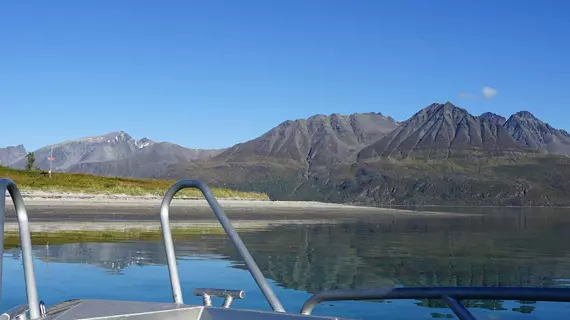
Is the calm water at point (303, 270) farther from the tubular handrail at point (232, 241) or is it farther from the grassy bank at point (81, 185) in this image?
the grassy bank at point (81, 185)

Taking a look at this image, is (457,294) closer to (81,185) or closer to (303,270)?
(303,270)

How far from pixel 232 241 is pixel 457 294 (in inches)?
65.9

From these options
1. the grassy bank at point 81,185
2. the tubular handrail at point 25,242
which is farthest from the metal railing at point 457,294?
the grassy bank at point 81,185

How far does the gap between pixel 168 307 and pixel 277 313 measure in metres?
0.76

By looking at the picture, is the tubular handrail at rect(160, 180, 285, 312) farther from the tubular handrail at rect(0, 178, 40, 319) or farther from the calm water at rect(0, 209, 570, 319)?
the calm water at rect(0, 209, 570, 319)

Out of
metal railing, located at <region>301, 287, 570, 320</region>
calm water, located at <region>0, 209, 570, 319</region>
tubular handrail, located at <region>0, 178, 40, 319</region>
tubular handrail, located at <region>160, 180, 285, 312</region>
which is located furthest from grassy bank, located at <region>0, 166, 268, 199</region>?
metal railing, located at <region>301, 287, 570, 320</region>

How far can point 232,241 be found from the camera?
15.0 feet

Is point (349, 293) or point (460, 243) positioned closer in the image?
point (349, 293)

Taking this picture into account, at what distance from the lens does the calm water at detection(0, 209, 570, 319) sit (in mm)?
9344

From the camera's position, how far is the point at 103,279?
11.0m

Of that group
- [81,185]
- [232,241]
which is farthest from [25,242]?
[81,185]

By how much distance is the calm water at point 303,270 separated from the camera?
9.34 meters

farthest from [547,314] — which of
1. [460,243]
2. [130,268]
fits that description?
[460,243]

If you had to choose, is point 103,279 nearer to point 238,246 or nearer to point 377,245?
point 238,246
